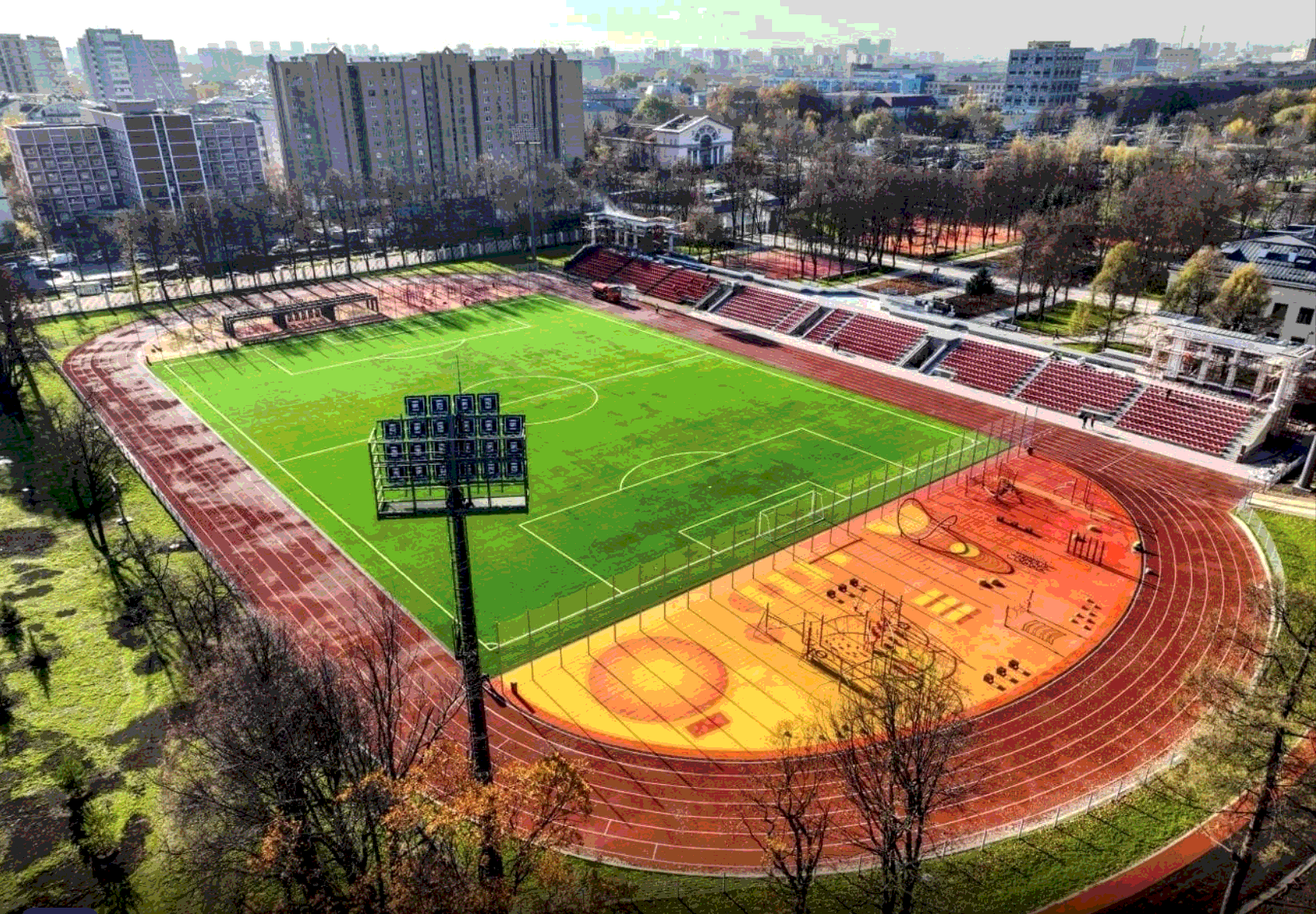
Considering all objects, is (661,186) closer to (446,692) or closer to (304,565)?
(304,565)

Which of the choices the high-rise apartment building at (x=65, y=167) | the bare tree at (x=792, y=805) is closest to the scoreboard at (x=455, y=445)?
the bare tree at (x=792, y=805)

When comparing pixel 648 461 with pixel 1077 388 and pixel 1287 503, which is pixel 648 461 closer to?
pixel 1077 388

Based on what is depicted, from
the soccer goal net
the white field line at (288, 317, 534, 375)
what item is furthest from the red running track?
the soccer goal net

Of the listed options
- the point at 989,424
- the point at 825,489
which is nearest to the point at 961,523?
the point at 825,489

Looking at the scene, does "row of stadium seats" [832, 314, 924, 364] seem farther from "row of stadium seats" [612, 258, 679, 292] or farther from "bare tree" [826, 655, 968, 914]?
"bare tree" [826, 655, 968, 914]

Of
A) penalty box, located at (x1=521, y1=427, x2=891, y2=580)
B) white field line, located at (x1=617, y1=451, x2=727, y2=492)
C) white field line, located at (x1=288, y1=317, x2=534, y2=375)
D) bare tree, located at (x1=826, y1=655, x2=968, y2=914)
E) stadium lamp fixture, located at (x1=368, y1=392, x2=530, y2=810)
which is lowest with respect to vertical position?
white field line, located at (x1=288, y1=317, x2=534, y2=375)

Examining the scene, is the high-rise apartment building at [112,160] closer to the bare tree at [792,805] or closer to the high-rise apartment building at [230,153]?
the high-rise apartment building at [230,153]
